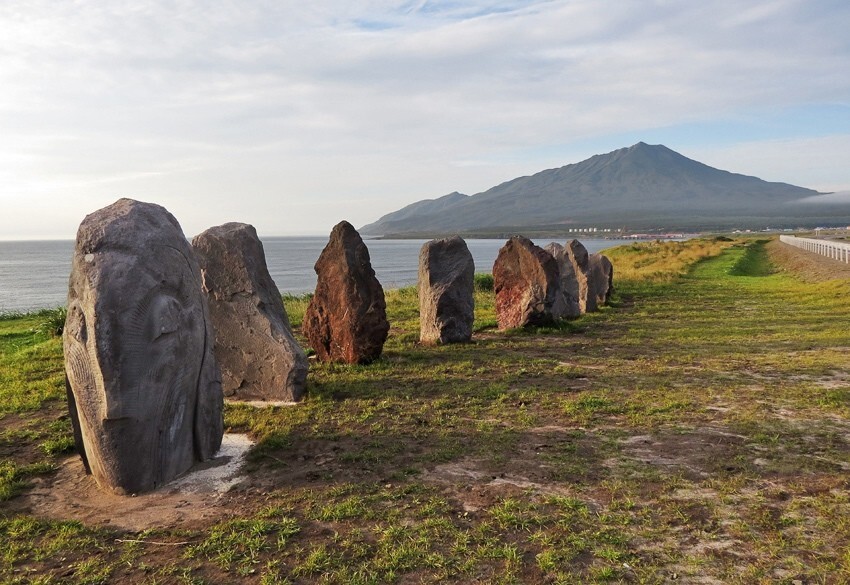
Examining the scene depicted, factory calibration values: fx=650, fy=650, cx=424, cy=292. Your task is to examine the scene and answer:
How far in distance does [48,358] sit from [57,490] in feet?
23.6

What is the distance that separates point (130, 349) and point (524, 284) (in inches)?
407

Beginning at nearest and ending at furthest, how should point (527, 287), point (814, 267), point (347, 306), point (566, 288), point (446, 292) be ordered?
point (347, 306) < point (446, 292) < point (527, 287) < point (566, 288) < point (814, 267)

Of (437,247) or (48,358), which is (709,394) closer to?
(437,247)

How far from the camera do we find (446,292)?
12.9m

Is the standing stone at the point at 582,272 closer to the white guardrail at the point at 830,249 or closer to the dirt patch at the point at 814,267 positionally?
the dirt patch at the point at 814,267

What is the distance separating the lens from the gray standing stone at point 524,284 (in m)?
14.5

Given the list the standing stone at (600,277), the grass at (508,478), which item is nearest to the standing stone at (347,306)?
the grass at (508,478)

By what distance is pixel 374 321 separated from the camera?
10.9 meters

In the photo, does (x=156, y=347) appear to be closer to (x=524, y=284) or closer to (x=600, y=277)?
(x=524, y=284)

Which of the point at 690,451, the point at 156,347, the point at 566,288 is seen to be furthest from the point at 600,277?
the point at 156,347

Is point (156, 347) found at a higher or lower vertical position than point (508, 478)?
higher

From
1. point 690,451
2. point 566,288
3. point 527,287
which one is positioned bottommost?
point 690,451

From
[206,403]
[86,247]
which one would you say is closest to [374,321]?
[206,403]

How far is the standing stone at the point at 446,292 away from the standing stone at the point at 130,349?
6.98 m
